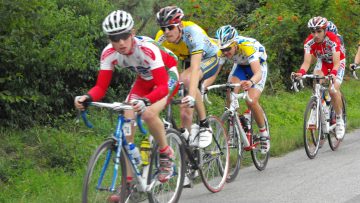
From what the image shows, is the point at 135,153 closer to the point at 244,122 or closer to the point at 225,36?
the point at 225,36

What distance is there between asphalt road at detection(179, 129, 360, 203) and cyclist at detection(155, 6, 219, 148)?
0.69m

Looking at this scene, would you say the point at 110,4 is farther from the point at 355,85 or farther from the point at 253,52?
the point at 355,85

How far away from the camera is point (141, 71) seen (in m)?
6.70

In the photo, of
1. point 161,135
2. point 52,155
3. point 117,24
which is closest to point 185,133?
point 161,135

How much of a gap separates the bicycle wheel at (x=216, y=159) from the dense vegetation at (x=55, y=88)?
1459 mm

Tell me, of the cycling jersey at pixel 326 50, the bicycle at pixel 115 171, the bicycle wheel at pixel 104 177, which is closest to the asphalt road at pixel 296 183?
the bicycle at pixel 115 171

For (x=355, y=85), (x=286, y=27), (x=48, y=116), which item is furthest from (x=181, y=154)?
(x=355, y=85)

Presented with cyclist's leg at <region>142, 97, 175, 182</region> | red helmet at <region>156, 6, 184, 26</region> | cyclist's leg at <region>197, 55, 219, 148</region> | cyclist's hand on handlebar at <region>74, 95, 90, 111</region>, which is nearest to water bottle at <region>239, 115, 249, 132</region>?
cyclist's leg at <region>197, 55, 219, 148</region>

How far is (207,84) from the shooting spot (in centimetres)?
880

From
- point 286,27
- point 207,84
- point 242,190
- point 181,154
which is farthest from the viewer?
point 286,27

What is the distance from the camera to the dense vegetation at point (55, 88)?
8.08 metres

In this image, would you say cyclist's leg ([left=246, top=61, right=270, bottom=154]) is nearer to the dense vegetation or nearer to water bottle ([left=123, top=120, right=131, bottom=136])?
the dense vegetation

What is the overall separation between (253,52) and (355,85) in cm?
1174

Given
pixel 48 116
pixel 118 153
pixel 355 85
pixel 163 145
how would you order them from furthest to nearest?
pixel 355 85, pixel 48 116, pixel 163 145, pixel 118 153
